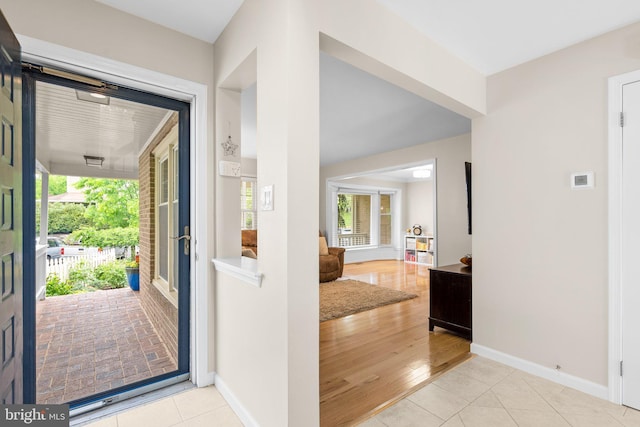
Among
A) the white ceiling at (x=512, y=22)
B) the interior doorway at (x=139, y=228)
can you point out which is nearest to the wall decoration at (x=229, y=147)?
the interior doorway at (x=139, y=228)

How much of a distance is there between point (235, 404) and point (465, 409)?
4.71 feet

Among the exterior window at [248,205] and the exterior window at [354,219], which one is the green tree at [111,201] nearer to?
the exterior window at [248,205]

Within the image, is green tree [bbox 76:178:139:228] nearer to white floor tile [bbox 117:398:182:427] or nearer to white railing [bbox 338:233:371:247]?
white floor tile [bbox 117:398:182:427]

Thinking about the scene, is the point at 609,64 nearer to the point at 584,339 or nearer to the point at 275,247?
the point at 584,339

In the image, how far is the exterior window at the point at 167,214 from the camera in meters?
2.43

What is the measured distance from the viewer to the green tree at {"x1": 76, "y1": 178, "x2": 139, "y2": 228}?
2.64 m

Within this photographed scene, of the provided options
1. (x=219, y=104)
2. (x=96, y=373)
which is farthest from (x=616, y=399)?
(x=96, y=373)

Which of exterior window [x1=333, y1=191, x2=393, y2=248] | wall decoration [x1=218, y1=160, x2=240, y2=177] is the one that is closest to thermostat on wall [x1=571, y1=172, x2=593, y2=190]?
wall decoration [x1=218, y1=160, x2=240, y2=177]

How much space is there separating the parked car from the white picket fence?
0.07 m

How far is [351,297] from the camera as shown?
14.8 ft

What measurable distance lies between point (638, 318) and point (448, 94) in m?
1.91

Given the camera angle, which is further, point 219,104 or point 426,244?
point 426,244

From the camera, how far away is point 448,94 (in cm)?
225

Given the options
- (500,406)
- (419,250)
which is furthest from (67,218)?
(419,250)
